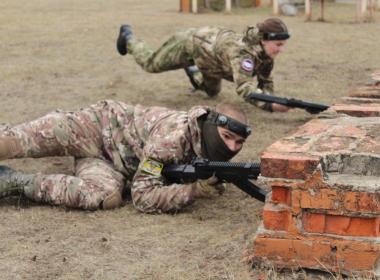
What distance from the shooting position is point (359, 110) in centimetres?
375

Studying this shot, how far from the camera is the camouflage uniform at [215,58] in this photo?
6.18m

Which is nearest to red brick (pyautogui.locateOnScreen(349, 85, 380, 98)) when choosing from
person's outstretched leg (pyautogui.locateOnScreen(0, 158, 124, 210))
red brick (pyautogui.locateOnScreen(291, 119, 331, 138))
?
red brick (pyautogui.locateOnScreen(291, 119, 331, 138))

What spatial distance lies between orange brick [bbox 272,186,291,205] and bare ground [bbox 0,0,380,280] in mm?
301

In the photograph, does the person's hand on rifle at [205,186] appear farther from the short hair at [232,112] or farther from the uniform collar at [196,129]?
the short hair at [232,112]

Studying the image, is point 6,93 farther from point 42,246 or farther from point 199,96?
→ point 42,246

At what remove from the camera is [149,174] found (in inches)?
154

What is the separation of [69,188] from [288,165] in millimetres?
1600

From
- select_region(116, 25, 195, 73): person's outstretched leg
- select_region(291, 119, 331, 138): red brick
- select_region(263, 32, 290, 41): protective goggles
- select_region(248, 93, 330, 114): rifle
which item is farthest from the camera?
select_region(116, 25, 195, 73): person's outstretched leg

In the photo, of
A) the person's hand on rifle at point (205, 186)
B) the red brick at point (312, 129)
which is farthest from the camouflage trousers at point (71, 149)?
the red brick at point (312, 129)

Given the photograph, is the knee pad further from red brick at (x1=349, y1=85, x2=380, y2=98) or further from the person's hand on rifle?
red brick at (x1=349, y1=85, x2=380, y2=98)

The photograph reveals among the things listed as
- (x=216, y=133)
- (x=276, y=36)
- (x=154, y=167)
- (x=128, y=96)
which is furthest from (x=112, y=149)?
(x=128, y=96)

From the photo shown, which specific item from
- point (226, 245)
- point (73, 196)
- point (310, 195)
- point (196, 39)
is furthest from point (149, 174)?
point (196, 39)

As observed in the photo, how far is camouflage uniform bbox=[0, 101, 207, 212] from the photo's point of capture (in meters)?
3.91

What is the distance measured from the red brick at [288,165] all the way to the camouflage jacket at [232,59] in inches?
128
